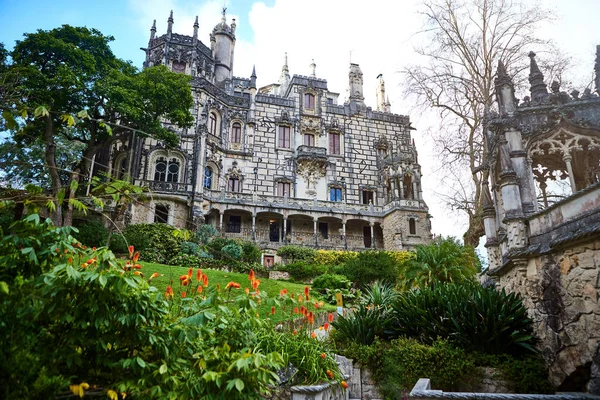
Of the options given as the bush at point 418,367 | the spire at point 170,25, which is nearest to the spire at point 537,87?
the bush at point 418,367

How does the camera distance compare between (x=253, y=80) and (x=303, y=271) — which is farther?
(x=253, y=80)

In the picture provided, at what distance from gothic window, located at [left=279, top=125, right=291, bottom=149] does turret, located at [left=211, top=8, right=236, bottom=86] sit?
862cm

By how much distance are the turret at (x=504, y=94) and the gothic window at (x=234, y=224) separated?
25426 mm

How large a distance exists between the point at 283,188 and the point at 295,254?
892 centimetres

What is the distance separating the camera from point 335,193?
3603 cm

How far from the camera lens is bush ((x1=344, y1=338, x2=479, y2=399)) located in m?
7.10

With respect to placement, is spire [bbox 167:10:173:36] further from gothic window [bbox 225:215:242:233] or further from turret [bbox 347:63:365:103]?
A: turret [bbox 347:63:365:103]

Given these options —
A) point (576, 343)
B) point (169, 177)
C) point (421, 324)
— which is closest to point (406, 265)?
point (421, 324)

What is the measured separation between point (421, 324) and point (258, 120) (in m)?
30.5

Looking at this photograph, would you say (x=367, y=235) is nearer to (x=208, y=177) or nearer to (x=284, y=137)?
(x=284, y=137)

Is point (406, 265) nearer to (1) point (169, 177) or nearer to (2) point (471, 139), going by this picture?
(2) point (471, 139)

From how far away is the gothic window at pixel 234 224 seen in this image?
32.5 meters

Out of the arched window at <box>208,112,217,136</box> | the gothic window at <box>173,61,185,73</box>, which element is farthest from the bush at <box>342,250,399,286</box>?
the gothic window at <box>173,61,185,73</box>

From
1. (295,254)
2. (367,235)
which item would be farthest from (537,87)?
(367,235)
